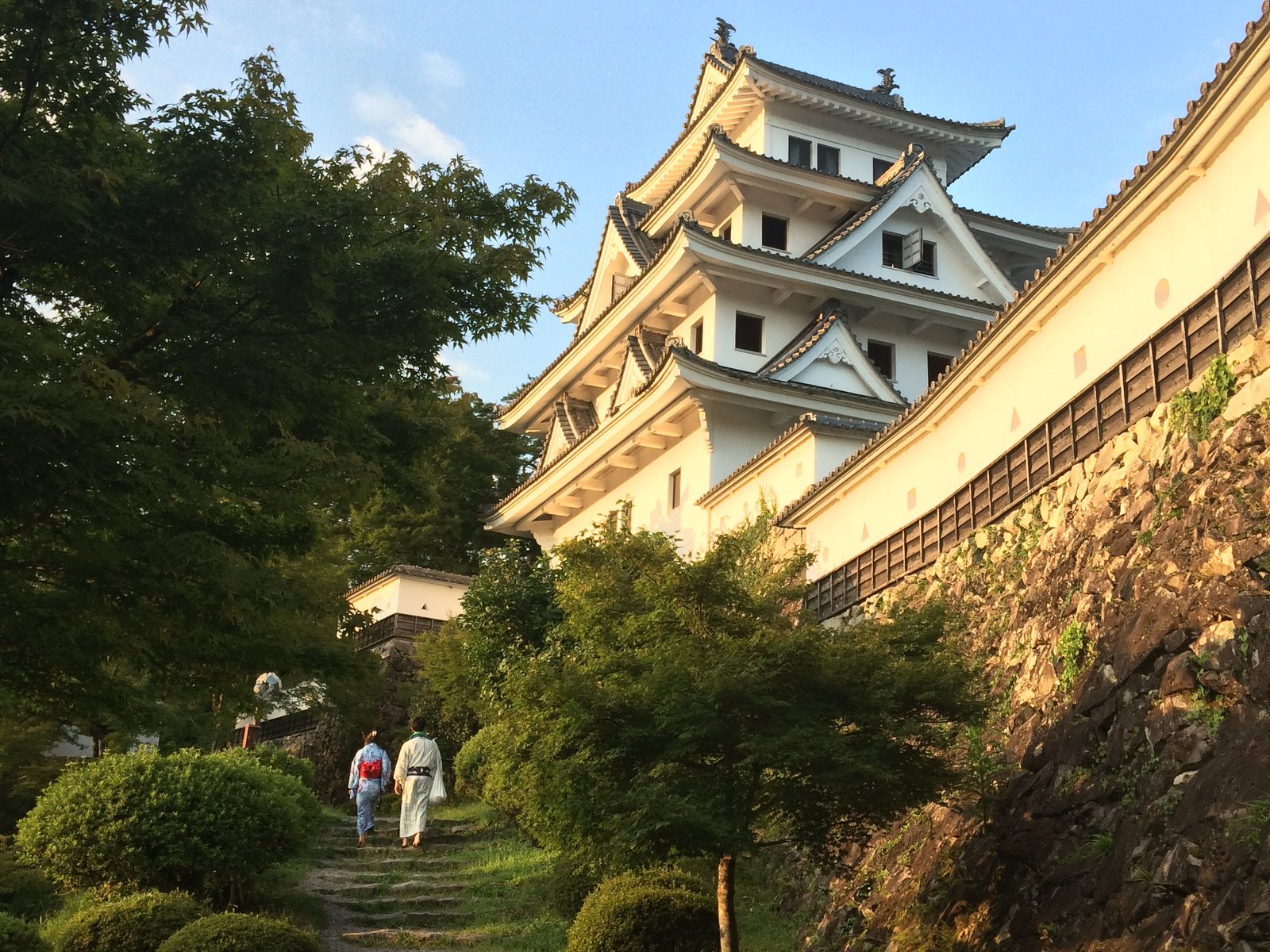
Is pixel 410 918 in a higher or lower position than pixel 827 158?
lower

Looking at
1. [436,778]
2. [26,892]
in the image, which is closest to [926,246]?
[436,778]

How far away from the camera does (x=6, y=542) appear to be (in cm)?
873

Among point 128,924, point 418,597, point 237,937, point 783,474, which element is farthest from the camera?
point 418,597

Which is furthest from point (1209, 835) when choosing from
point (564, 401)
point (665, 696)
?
point (564, 401)

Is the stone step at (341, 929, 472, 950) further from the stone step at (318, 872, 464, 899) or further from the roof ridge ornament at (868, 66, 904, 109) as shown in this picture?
the roof ridge ornament at (868, 66, 904, 109)

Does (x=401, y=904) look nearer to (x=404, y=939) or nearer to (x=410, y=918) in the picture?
(x=410, y=918)

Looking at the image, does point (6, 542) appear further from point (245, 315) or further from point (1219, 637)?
point (1219, 637)

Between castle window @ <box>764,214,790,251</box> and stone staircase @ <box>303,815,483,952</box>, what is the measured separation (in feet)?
47.6

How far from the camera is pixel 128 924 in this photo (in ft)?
35.6

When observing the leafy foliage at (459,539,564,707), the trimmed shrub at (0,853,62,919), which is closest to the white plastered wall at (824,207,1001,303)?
the leafy foliage at (459,539,564,707)

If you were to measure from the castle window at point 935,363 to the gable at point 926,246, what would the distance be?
1395mm

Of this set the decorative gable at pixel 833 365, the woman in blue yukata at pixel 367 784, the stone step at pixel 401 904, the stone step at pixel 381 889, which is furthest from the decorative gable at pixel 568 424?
the stone step at pixel 401 904

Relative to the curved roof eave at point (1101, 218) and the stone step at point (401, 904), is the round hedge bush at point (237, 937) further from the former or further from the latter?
the curved roof eave at point (1101, 218)

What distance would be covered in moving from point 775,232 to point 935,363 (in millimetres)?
4471
